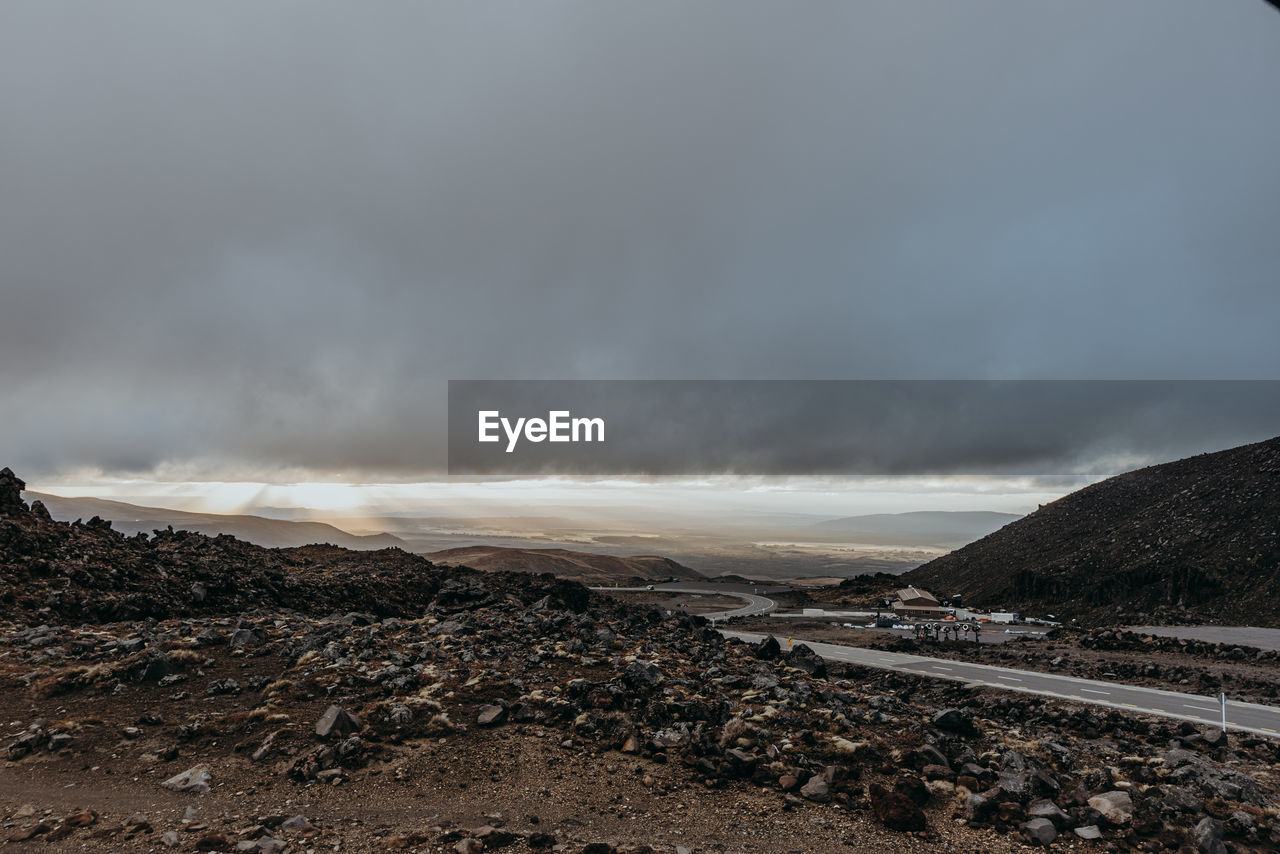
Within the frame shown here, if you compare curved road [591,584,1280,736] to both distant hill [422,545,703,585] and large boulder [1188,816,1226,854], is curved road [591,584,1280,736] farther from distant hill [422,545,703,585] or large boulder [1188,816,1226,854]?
distant hill [422,545,703,585]

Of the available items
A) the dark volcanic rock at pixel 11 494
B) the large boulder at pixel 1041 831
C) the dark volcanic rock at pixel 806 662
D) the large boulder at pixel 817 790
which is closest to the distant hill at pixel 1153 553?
the dark volcanic rock at pixel 806 662

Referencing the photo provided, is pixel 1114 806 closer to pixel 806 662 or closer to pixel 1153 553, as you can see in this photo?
pixel 806 662

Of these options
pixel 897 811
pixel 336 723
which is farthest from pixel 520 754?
pixel 897 811

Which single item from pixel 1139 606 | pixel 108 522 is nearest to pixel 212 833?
pixel 108 522

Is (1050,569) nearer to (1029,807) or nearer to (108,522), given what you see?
(1029,807)

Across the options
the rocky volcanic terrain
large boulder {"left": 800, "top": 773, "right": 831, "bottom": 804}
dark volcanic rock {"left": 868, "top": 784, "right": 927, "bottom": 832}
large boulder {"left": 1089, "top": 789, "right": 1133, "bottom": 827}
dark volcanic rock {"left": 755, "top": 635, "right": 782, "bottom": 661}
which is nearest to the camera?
the rocky volcanic terrain

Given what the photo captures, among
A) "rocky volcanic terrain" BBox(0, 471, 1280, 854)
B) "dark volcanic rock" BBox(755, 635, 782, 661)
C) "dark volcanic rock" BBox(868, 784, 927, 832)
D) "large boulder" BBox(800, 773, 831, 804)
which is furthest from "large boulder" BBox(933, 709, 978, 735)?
"dark volcanic rock" BBox(755, 635, 782, 661)
